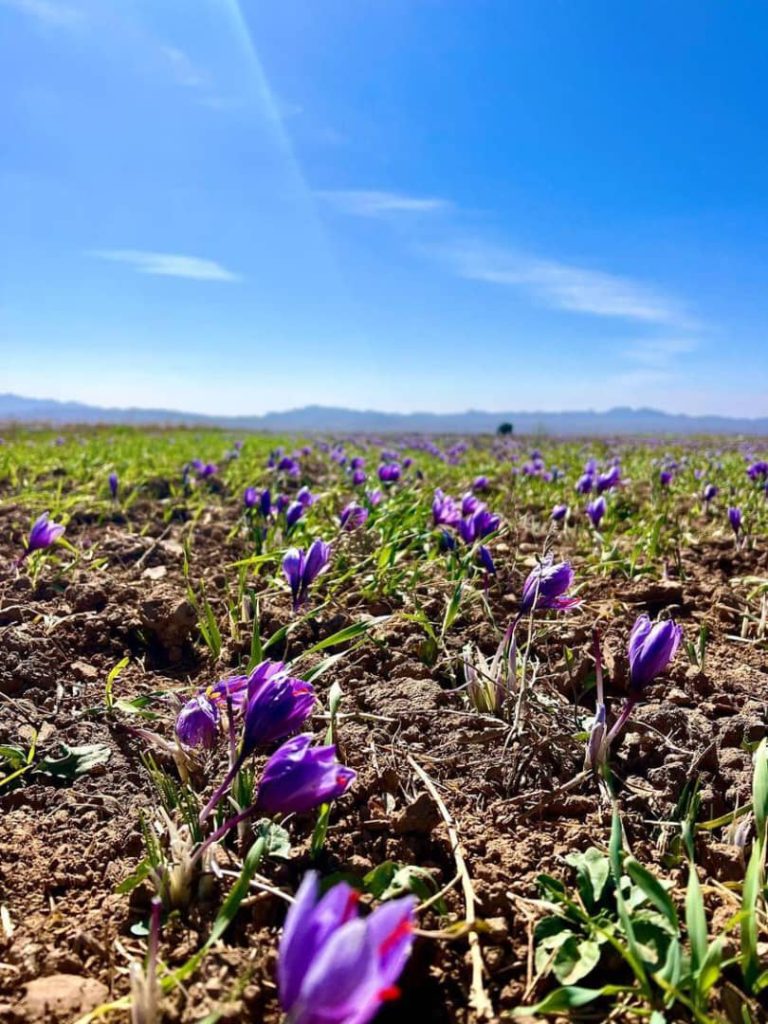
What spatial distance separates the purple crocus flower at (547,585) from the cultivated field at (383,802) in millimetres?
14

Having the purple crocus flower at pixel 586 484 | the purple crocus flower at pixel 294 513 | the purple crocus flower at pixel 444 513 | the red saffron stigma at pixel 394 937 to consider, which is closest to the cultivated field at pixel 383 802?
the red saffron stigma at pixel 394 937

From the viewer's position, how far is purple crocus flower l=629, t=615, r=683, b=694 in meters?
1.50

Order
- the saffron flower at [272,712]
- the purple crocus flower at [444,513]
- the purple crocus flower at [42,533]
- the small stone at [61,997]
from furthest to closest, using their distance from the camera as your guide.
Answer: the purple crocus flower at [444,513]
the purple crocus flower at [42,533]
the saffron flower at [272,712]
the small stone at [61,997]

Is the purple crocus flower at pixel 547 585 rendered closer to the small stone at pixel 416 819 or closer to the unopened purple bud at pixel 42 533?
the small stone at pixel 416 819

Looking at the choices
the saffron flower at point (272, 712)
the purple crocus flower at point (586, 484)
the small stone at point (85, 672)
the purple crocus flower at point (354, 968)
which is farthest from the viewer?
the purple crocus flower at point (586, 484)

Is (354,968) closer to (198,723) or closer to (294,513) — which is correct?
(198,723)

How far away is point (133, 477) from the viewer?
567 centimetres

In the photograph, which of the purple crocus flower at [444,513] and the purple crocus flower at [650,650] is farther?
the purple crocus flower at [444,513]

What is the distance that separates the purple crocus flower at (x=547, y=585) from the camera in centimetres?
191

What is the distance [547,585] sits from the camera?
195 centimetres

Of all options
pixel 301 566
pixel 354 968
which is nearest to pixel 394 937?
pixel 354 968

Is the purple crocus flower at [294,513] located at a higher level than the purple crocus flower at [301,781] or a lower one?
higher

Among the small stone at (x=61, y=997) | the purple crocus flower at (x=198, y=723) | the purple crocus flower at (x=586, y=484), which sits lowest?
the small stone at (x=61, y=997)

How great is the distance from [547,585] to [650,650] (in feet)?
1.53
